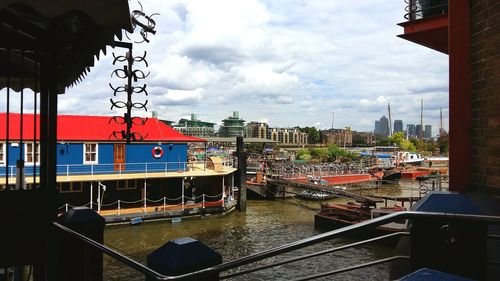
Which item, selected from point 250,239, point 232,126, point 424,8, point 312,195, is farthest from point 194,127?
point 424,8

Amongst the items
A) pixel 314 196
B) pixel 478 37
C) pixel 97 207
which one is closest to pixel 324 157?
pixel 314 196

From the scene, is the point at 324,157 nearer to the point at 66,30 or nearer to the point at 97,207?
the point at 97,207

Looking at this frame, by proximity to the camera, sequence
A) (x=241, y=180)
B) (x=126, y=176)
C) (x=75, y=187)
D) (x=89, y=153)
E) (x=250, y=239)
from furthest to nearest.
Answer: (x=241, y=180) → (x=89, y=153) → (x=126, y=176) → (x=75, y=187) → (x=250, y=239)

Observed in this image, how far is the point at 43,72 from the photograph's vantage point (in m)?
4.03

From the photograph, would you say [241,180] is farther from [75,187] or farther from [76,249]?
[76,249]

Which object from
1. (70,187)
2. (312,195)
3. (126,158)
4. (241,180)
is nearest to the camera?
(70,187)

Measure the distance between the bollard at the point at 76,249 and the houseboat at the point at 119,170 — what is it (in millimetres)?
18935

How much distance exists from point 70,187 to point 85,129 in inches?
160

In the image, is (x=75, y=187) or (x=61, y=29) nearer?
(x=61, y=29)

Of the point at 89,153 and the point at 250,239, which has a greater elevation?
the point at 89,153

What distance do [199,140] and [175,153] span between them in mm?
2343

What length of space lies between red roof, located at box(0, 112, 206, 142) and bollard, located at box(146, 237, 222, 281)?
20.8m

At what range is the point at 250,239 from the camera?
20.6 metres

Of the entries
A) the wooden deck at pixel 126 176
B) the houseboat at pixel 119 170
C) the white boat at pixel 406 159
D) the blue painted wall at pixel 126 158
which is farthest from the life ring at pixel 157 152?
the white boat at pixel 406 159
